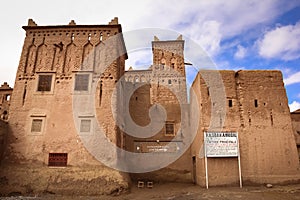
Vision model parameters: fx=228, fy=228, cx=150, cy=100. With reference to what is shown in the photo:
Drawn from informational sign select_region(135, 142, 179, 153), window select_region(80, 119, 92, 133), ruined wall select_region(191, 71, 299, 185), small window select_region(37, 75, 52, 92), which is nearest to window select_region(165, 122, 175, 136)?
informational sign select_region(135, 142, 179, 153)

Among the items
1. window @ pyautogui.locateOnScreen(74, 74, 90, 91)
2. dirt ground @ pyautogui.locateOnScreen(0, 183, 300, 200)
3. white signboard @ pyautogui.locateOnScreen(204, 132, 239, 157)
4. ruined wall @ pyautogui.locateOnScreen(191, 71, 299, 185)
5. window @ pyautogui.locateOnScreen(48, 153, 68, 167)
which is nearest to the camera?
dirt ground @ pyautogui.locateOnScreen(0, 183, 300, 200)

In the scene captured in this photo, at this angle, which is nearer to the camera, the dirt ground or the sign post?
the dirt ground

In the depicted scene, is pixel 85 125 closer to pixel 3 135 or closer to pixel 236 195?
pixel 3 135

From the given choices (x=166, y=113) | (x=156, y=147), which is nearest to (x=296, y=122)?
(x=166, y=113)

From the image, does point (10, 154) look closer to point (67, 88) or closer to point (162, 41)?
point (67, 88)

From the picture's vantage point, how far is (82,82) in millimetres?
15062

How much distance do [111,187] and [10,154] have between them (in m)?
6.43

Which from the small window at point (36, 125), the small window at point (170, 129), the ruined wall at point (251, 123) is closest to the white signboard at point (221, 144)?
the ruined wall at point (251, 123)

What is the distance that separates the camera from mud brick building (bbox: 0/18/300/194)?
1317 cm

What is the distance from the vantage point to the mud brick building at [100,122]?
13.2m

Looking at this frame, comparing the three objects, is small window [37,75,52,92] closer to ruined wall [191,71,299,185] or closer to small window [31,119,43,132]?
small window [31,119,43,132]

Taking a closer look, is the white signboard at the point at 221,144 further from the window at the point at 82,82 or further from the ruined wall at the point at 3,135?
the ruined wall at the point at 3,135

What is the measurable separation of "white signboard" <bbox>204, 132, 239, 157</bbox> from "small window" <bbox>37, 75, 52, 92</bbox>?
10643 millimetres

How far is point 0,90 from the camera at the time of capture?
29109 mm
